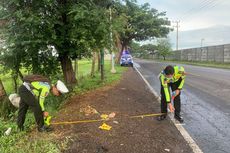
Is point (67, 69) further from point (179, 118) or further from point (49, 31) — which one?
point (179, 118)

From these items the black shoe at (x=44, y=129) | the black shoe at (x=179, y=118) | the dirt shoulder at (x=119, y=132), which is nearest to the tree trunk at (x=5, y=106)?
the dirt shoulder at (x=119, y=132)

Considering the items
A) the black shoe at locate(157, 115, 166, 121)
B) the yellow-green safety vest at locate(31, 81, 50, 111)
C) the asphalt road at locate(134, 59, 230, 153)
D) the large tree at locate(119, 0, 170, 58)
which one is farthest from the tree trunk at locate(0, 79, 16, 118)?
the large tree at locate(119, 0, 170, 58)

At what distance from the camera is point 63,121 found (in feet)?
21.9

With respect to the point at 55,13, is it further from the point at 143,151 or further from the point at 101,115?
the point at 143,151

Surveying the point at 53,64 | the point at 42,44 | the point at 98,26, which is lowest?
the point at 53,64

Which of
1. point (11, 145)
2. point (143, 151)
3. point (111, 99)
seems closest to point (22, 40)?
point (111, 99)

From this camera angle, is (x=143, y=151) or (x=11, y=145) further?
(x=11, y=145)

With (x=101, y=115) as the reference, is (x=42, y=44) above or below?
above

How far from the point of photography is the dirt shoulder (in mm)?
4957

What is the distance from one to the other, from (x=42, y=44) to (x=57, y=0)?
1738 millimetres

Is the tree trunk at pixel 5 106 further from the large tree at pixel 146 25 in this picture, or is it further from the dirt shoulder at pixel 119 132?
the large tree at pixel 146 25

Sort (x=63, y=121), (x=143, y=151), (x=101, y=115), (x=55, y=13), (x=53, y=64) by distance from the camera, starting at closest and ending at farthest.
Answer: (x=143, y=151), (x=63, y=121), (x=101, y=115), (x=55, y=13), (x=53, y=64)

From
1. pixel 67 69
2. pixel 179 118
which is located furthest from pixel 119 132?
pixel 67 69

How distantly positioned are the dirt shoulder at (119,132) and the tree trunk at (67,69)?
252 centimetres
